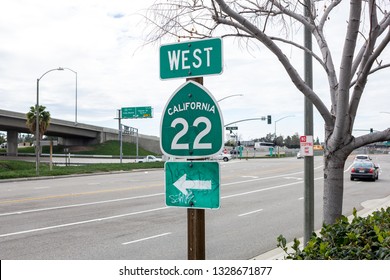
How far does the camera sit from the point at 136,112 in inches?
2328

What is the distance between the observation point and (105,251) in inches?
334

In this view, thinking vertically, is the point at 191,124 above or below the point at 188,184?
above

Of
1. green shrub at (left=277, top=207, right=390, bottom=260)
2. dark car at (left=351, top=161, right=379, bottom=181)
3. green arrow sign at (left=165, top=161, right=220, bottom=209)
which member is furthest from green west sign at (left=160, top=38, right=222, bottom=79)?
dark car at (left=351, top=161, right=379, bottom=181)

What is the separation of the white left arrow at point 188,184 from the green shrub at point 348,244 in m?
1.22

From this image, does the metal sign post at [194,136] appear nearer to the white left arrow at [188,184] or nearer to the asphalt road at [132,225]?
the white left arrow at [188,184]

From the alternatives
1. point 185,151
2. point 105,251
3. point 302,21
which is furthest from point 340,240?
point 105,251

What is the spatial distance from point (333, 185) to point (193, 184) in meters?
2.71

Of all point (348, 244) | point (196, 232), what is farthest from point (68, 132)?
point (196, 232)

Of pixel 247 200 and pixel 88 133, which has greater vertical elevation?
pixel 88 133

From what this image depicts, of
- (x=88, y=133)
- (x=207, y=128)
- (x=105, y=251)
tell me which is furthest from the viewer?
(x=88, y=133)

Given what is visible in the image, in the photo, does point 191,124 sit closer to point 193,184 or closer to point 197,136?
point 197,136

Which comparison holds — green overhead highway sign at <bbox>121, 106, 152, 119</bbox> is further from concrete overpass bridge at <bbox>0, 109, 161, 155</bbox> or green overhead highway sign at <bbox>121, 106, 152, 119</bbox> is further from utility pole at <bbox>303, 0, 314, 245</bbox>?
utility pole at <bbox>303, 0, 314, 245</bbox>

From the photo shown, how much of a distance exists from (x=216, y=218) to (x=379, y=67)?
26.3 feet
